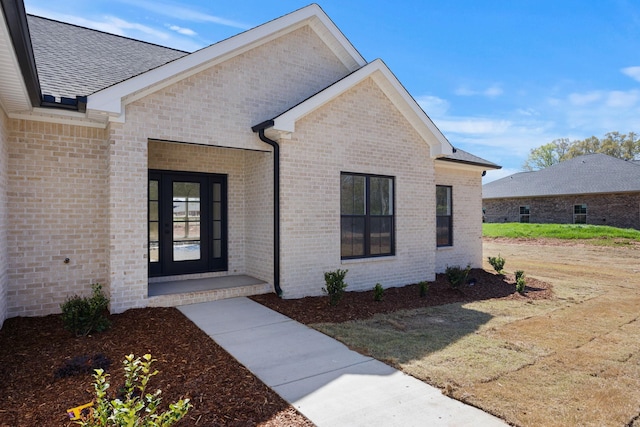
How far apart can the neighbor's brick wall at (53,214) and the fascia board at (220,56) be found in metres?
1.07

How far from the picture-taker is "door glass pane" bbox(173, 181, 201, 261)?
8.20 metres

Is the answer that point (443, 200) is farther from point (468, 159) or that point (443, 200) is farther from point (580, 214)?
point (580, 214)

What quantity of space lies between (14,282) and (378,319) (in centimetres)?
606

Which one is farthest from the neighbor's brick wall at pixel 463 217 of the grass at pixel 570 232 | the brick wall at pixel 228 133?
the grass at pixel 570 232

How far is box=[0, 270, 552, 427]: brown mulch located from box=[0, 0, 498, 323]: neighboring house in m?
0.68

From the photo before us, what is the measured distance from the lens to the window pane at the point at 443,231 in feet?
37.7

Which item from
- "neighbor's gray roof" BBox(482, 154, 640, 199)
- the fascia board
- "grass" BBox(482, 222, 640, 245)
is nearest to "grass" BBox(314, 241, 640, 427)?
the fascia board

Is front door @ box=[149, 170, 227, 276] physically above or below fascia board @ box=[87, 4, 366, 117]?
below

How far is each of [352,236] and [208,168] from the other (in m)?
3.69

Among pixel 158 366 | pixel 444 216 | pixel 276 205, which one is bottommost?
pixel 158 366

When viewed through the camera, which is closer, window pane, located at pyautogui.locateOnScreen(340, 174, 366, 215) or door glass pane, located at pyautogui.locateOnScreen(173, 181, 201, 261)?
door glass pane, located at pyautogui.locateOnScreen(173, 181, 201, 261)

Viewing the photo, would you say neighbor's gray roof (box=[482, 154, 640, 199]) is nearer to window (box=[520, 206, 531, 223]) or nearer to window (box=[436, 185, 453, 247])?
window (box=[520, 206, 531, 223])

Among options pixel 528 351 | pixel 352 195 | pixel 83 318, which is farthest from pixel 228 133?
pixel 528 351

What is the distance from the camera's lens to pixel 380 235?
29.1 feet
